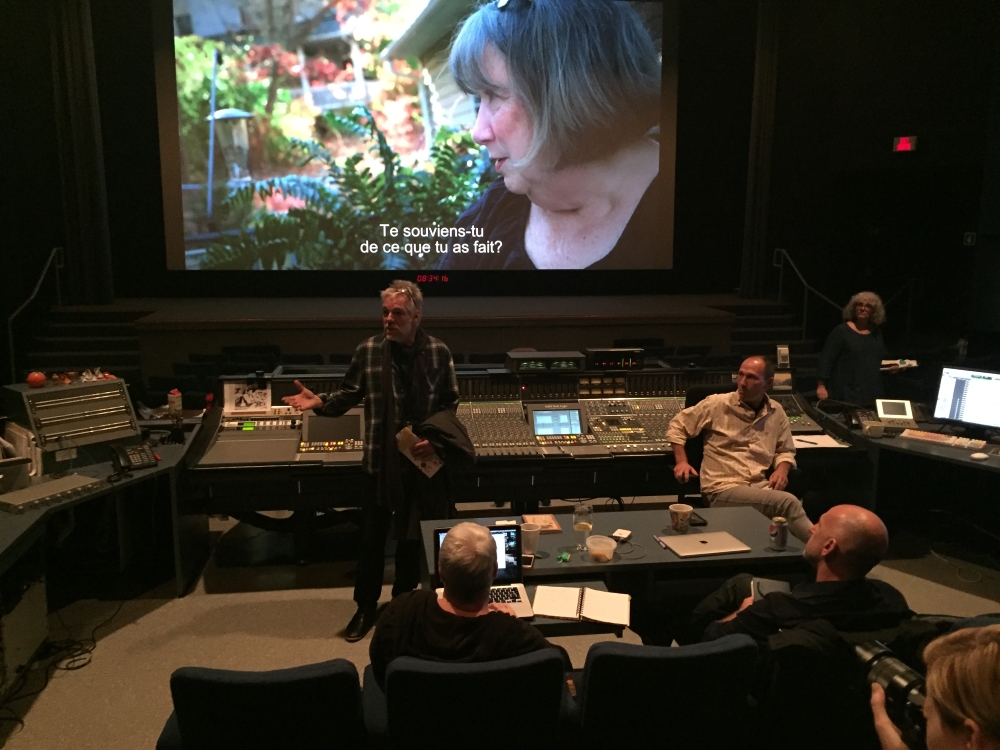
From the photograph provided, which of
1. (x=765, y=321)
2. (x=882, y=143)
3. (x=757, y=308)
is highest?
(x=882, y=143)

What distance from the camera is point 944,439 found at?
4324 millimetres

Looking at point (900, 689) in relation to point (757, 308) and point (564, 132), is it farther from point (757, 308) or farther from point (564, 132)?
point (564, 132)

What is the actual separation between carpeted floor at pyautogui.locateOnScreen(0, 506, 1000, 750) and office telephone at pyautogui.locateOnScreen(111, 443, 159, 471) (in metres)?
0.69

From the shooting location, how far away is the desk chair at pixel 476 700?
177cm

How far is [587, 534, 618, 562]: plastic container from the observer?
269 centimetres

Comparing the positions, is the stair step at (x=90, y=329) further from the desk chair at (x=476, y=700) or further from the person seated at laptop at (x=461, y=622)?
the desk chair at (x=476, y=700)

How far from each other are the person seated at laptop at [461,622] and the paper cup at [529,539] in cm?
73

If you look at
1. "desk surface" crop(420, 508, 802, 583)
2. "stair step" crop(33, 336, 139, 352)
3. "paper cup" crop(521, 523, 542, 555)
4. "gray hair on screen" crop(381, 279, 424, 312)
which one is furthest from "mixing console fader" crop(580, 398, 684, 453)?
"stair step" crop(33, 336, 139, 352)

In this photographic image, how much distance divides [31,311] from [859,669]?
8.44 meters

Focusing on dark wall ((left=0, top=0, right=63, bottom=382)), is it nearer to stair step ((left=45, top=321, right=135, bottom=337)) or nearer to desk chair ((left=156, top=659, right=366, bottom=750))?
stair step ((left=45, top=321, right=135, bottom=337))

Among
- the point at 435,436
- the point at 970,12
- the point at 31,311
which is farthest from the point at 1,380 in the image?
the point at 970,12

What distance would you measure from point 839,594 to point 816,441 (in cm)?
241

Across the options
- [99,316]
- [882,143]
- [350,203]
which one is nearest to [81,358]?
[99,316]

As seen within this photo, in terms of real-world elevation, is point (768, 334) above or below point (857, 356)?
below
